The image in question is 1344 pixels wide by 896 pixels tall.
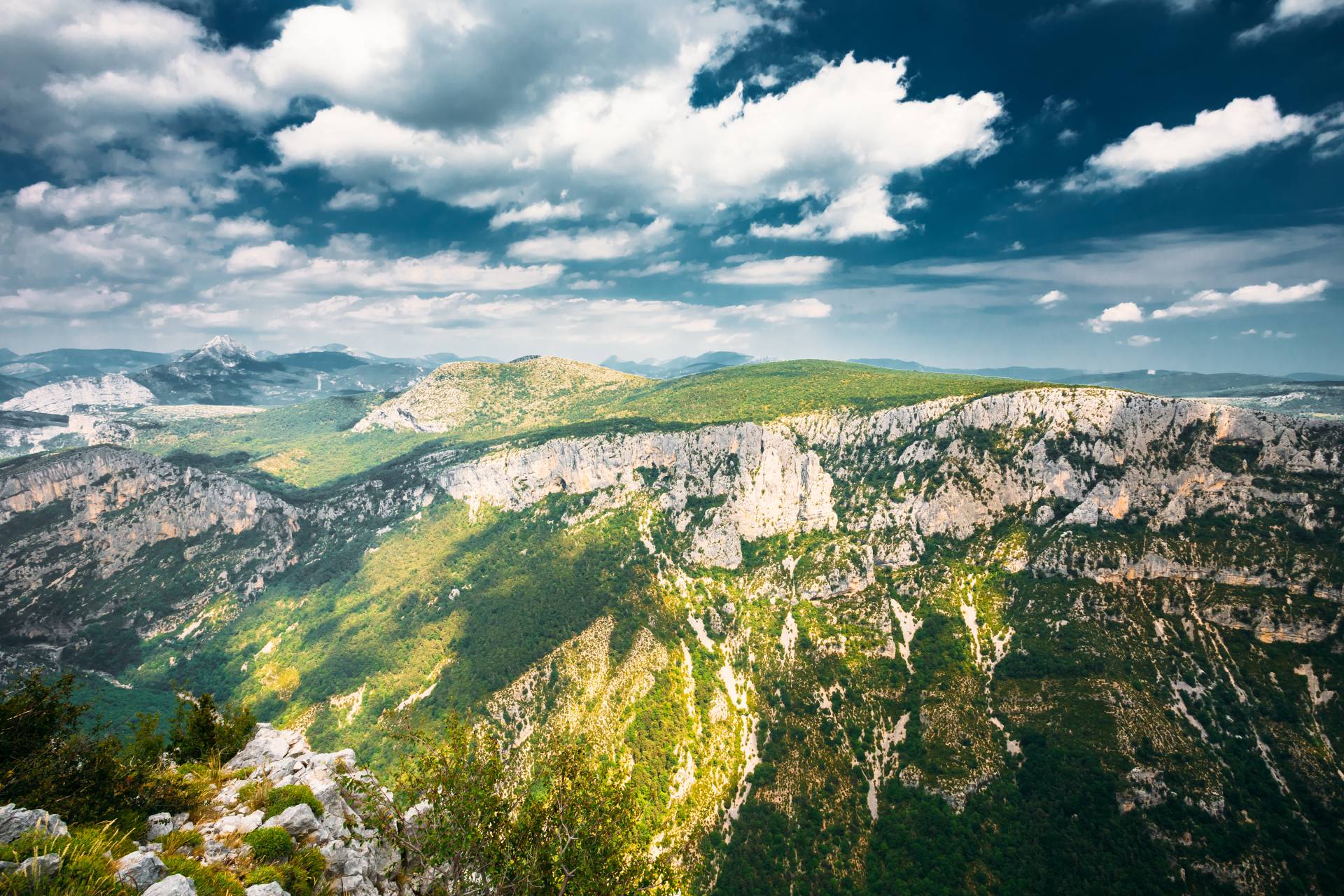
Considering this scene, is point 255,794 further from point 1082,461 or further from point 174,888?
point 1082,461

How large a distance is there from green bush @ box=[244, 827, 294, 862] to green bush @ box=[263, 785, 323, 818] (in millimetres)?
2864

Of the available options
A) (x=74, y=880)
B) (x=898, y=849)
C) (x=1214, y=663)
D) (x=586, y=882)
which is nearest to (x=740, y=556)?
(x=898, y=849)

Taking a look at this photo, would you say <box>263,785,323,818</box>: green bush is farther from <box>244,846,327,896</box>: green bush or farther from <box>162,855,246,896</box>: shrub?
<box>162,855,246,896</box>: shrub

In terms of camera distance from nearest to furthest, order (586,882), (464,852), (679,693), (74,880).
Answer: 1. (74,880)
2. (464,852)
3. (586,882)
4. (679,693)

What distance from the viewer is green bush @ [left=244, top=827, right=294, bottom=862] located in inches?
776

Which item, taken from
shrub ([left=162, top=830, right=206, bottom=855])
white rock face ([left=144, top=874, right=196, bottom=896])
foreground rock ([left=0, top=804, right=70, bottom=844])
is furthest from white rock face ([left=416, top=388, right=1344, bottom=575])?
foreground rock ([left=0, top=804, right=70, bottom=844])

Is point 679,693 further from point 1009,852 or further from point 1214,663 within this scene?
point 1214,663

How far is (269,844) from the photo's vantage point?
1989cm

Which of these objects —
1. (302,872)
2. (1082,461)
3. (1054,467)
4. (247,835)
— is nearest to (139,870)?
(247,835)

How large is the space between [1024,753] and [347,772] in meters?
136

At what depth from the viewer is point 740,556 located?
194 meters

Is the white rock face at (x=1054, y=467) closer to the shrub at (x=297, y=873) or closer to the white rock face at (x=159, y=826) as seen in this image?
the shrub at (x=297, y=873)

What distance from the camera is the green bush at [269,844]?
64.6 feet

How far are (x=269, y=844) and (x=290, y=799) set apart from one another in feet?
14.7
